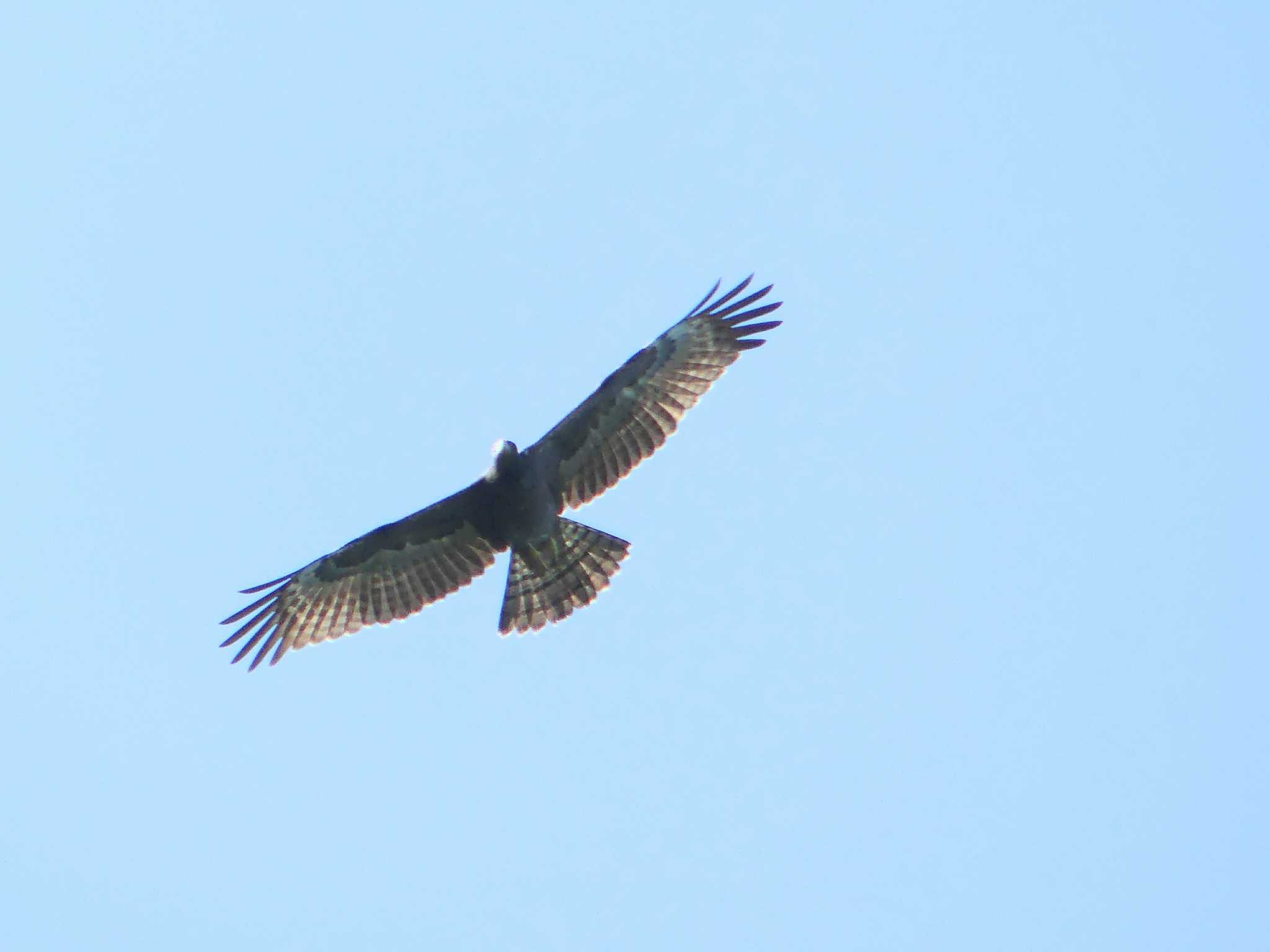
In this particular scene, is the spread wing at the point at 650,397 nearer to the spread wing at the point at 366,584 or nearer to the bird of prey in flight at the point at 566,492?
the bird of prey in flight at the point at 566,492

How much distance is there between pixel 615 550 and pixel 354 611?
7.33 ft

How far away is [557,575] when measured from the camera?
13.2m

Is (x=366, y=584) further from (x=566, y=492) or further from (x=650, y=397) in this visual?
(x=650, y=397)

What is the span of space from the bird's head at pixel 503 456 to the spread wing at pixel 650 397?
364mm

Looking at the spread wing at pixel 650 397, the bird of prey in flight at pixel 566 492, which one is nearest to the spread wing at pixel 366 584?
the bird of prey in flight at pixel 566 492

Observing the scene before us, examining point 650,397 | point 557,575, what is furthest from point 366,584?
point 650,397

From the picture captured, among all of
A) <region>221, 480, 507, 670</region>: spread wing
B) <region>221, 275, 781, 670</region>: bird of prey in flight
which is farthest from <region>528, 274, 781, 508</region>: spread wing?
<region>221, 480, 507, 670</region>: spread wing

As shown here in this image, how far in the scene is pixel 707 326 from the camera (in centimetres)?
Result: 1319

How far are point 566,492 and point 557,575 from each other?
2.17 ft

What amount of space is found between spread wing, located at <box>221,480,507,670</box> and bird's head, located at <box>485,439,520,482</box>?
27.4 inches

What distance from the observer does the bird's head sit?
12.7 metres

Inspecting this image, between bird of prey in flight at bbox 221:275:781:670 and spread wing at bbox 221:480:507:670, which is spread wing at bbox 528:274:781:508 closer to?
bird of prey in flight at bbox 221:275:781:670

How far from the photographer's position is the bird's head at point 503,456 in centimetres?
1274

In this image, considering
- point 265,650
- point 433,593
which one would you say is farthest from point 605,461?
point 265,650
